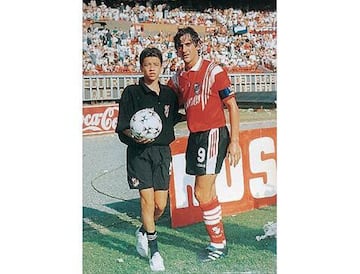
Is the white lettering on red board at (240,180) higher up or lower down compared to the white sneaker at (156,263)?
higher up

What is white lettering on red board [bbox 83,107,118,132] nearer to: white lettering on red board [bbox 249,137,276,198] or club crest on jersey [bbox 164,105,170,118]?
club crest on jersey [bbox 164,105,170,118]

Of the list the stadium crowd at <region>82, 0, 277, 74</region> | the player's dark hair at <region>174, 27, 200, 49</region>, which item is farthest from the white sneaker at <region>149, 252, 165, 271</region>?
the player's dark hair at <region>174, 27, 200, 49</region>

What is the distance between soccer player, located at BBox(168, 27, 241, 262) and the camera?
3350 mm

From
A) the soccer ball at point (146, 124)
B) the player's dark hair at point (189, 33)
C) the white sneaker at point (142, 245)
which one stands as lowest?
the white sneaker at point (142, 245)

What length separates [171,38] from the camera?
3.36 m

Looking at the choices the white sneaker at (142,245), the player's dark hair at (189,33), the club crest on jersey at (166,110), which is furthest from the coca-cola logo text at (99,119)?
the white sneaker at (142,245)

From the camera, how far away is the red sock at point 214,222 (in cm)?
343

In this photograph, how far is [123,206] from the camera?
11.1 feet

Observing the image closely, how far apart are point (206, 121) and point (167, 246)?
2.18 ft

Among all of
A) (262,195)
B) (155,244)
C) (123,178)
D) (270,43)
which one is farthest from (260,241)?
(270,43)

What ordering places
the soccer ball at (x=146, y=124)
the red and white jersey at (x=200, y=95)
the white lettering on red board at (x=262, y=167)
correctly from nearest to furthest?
the soccer ball at (x=146, y=124) → the red and white jersey at (x=200, y=95) → the white lettering on red board at (x=262, y=167)

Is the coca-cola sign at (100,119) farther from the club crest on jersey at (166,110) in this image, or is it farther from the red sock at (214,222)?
the red sock at (214,222)

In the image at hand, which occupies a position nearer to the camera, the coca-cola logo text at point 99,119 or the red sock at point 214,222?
the coca-cola logo text at point 99,119

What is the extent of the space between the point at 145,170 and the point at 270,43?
95 centimetres
